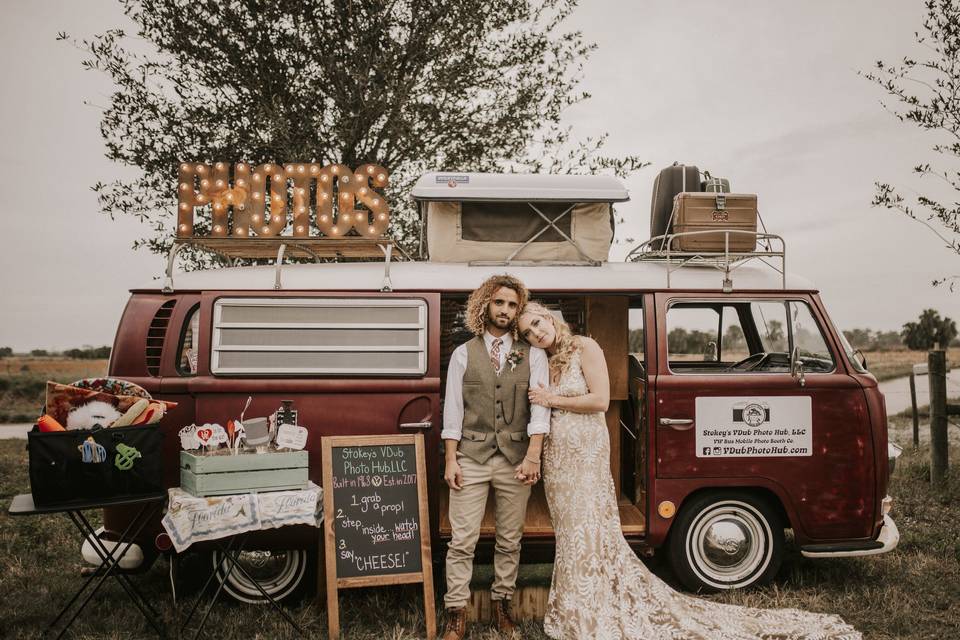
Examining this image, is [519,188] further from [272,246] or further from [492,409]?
[272,246]

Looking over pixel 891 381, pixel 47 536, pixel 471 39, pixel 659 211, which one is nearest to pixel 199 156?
pixel 471 39

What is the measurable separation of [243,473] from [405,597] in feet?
5.28

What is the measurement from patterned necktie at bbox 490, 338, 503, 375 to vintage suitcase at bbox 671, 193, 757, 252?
183 centimetres

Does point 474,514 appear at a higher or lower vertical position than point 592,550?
higher

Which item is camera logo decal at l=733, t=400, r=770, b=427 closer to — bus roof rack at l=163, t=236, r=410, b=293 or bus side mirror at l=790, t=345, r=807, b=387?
bus side mirror at l=790, t=345, r=807, b=387

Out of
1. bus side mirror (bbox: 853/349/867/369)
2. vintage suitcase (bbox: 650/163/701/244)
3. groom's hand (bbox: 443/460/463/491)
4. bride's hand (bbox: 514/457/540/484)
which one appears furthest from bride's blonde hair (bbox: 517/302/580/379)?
bus side mirror (bbox: 853/349/867/369)

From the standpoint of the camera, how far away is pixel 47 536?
6.45 meters

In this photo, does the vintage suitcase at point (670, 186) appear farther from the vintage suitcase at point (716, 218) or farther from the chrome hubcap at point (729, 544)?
the chrome hubcap at point (729, 544)

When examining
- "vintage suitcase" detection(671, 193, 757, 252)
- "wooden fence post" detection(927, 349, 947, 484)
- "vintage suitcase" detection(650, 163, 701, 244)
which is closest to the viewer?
"vintage suitcase" detection(671, 193, 757, 252)

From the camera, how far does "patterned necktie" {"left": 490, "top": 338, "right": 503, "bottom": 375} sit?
4125 mm

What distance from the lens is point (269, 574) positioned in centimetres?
477

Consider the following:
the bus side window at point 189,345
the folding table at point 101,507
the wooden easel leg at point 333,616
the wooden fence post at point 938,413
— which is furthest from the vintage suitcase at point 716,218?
the wooden fence post at point 938,413

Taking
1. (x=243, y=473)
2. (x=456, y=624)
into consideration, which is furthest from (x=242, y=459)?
(x=456, y=624)

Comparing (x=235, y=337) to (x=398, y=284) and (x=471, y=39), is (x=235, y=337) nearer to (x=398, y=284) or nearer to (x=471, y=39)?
(x=398, y=284)
